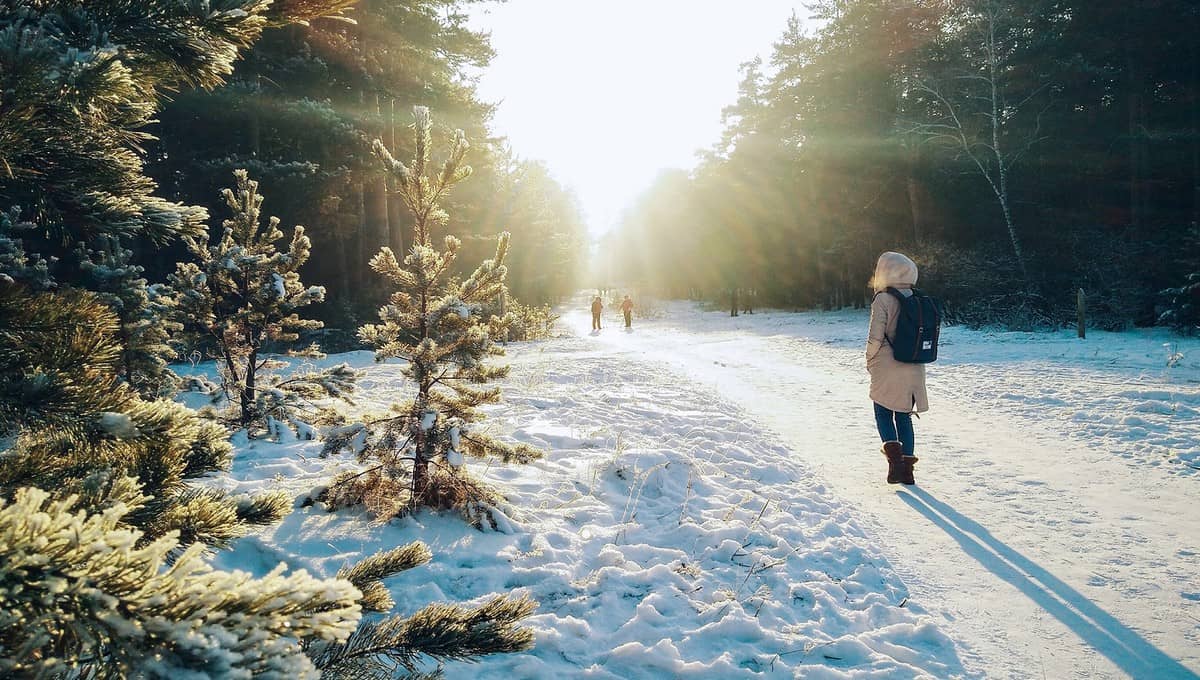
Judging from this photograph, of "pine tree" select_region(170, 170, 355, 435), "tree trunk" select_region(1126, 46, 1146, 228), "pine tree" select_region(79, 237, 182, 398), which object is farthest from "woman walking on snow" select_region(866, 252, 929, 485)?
"tree trunk" select_region(1126, 46, 1146, 228)

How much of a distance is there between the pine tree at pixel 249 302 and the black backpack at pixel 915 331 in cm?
566

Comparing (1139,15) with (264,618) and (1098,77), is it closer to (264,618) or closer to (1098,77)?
(1098,77)

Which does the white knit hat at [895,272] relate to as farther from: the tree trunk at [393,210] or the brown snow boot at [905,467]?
the tree trunk at [393,210]

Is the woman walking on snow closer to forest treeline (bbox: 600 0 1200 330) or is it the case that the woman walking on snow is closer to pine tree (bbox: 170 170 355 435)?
pine tree (bbox: 170 170 355 435)

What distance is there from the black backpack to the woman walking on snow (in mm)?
77

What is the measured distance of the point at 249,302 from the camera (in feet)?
21.1

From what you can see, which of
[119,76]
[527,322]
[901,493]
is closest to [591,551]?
[901,493]

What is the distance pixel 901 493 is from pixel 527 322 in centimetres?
2092

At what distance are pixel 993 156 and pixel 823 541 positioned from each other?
30189 mm

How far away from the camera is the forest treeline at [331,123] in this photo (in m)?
16.5

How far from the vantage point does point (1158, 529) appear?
4.36 m

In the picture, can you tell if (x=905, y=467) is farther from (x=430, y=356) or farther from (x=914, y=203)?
(x=914, y=203)

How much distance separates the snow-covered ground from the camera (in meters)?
3.04

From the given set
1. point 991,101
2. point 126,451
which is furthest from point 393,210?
point 991,101
